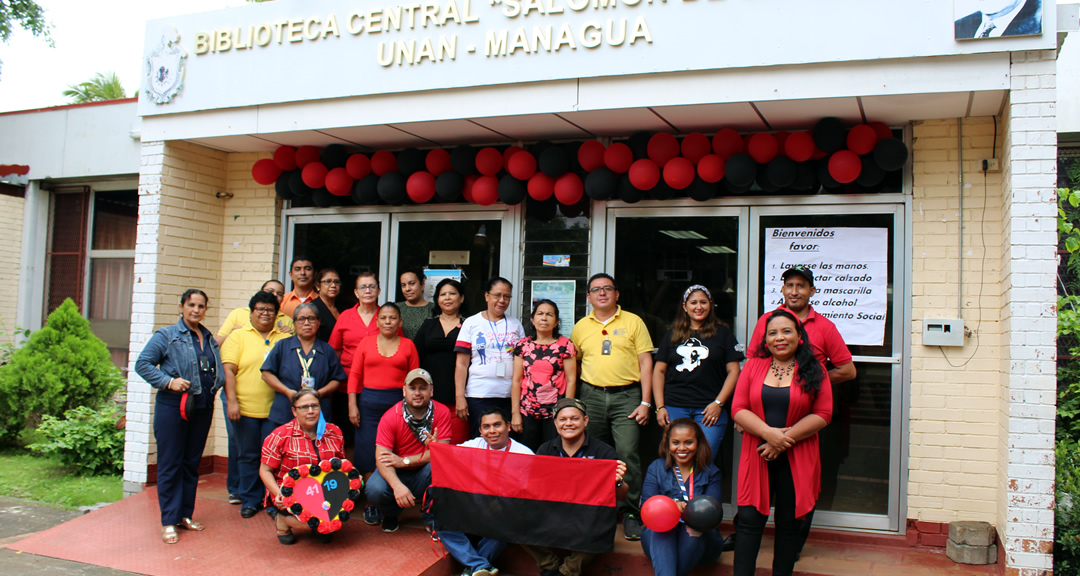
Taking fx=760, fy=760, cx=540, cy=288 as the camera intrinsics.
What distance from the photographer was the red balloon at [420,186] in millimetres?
6086

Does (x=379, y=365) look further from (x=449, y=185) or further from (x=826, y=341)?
(x=826, y=341)

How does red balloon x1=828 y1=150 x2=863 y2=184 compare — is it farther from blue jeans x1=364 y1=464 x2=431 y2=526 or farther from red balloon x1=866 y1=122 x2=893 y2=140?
blue jeans x1=364 y1=464 x2=431 y2=526

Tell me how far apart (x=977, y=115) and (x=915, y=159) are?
448 millimetres

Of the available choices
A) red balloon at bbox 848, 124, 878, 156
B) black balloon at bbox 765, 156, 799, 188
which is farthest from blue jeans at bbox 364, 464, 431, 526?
red balloon at bbox 848, 124, 878, 156

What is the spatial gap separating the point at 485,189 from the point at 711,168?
1.75m

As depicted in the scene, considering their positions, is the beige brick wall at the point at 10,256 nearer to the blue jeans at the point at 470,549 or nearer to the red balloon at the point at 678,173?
the blue jeans at the point at 470,549

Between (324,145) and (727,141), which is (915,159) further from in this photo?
(324,145)

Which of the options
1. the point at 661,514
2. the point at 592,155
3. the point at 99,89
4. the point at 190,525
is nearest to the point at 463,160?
the point at 592,155

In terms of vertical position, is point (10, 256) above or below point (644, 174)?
below

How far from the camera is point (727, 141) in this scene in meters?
5.33

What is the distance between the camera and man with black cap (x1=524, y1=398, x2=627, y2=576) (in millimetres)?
4527

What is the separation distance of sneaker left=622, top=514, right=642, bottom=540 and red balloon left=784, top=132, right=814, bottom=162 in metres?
2.66

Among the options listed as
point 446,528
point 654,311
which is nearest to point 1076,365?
point 654,311

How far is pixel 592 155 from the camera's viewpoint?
5668mm
